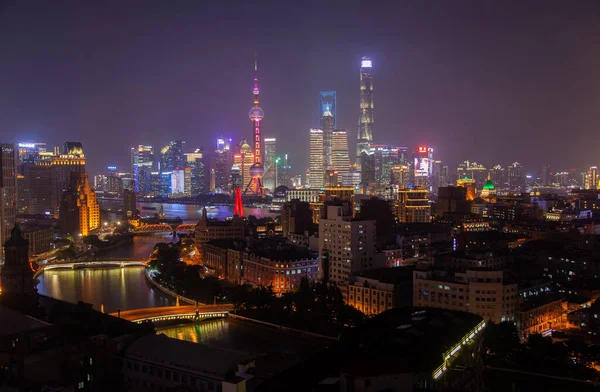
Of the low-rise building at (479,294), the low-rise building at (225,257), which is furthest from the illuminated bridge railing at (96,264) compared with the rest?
the low-rise building at (479,294)

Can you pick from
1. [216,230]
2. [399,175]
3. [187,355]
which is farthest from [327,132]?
[187,355]

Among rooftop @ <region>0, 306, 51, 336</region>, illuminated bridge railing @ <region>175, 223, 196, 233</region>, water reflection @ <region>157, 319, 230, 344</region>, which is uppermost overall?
rooftop @ <region>0, 306, 51, 336</region>

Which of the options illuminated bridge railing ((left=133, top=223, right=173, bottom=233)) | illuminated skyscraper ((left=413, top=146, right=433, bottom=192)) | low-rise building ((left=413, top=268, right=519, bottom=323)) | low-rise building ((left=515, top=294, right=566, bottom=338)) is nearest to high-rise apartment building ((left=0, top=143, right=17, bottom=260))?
illuminated bridge railing ((left=133, top=223, right=173, bottom=233))

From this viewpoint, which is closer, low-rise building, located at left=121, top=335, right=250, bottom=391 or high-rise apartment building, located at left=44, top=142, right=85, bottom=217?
low-rise building, located at left=121, top=335, right=250, bottom=391

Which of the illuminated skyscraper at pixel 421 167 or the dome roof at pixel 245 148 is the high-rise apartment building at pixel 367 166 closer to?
the illuminated skyscraper at pixel 421 167

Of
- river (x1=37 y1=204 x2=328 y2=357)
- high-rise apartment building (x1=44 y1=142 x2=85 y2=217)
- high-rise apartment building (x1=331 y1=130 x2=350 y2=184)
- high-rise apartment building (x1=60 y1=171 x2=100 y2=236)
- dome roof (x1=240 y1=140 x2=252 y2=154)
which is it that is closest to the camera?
river (x1=37 y1=204 x2=328 y2=357)

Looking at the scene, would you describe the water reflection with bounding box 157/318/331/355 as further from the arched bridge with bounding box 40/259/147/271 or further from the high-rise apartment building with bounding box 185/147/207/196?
the high-rise apartment building with bounding box 185/147/207/196
